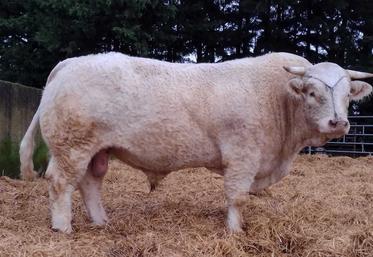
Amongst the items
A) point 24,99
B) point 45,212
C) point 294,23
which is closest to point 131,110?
point 45,212

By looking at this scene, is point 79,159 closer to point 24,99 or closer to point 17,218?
point 17,218

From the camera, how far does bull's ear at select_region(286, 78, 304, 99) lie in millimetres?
4418

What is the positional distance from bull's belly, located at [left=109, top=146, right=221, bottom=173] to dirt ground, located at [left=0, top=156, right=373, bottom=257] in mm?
538

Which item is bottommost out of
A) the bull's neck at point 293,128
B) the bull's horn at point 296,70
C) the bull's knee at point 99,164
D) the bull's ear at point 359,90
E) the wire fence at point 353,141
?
the wire fence at point 353,141

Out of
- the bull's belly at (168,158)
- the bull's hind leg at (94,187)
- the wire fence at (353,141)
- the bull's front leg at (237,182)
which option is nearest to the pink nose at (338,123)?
the bull's front leg at (237,182)

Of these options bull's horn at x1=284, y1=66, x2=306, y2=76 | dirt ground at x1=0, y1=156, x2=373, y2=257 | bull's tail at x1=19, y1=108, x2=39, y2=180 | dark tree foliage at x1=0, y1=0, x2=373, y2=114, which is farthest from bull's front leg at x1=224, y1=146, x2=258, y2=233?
dark tree foliage at x1=0, y1=0, x2=373, y2=114

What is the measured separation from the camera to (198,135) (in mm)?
4387

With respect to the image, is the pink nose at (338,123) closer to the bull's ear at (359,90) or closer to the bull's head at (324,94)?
the bull's head at (324,94)

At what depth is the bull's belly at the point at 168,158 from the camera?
4.42 metres

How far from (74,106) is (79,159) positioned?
1.55 ft

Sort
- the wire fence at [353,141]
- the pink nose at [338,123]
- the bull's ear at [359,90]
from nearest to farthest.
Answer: the pink nose at [338,123], the bull's ear at [359,90], the wire fence at [353,141]

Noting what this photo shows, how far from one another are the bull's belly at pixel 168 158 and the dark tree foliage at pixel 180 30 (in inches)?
329

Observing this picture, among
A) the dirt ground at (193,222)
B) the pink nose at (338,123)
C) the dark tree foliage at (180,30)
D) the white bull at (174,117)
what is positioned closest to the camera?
the dirt ground at (193,222)

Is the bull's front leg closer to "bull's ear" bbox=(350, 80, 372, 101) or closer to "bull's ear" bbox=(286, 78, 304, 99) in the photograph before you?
"bull's ear" bbox=(286, 78, 304, 99)
